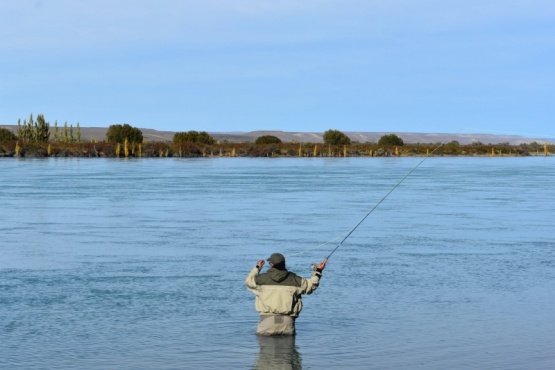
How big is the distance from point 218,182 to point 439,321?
2258 cm

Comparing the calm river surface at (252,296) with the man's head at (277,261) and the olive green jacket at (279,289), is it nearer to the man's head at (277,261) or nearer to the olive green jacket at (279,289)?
the olive green jacket at (279,289)

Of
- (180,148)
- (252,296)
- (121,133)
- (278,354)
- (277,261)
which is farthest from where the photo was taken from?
(121,133)

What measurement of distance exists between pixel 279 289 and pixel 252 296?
2.23 m

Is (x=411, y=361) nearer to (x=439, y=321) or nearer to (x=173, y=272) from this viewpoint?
(x=439, y=321)

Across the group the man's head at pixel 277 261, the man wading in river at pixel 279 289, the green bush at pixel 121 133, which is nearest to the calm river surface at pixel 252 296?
the man wading in river at pixel 279 289

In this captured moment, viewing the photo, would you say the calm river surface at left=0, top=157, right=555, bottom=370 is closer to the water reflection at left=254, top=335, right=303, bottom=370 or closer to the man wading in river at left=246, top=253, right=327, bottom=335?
the water reflection at left=254, top=335, right=303, bottom=370

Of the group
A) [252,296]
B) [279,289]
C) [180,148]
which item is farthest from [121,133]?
[279,289]

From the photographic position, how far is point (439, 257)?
13.5m

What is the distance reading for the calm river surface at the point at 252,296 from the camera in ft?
26.8

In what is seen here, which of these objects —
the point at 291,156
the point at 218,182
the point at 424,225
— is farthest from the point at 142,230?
the point at 291,156

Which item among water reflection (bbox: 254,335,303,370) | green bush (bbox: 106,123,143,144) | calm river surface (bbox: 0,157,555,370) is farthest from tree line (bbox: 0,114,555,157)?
water reflection (bbox: 254,335,303,370)

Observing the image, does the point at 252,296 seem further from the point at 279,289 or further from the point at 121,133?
the point at 121,133

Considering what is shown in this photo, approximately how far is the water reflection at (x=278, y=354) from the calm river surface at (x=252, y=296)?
0.02 m

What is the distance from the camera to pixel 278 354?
8133 millimetres
